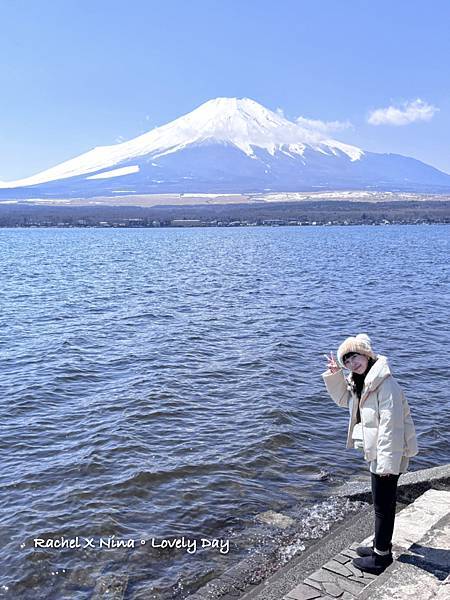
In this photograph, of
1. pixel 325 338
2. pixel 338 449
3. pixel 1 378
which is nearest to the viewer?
pixel 338 449

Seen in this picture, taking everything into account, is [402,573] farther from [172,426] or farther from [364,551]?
[172,426]

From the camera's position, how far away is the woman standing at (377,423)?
17.7ft

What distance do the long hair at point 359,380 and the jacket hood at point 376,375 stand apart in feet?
0.44

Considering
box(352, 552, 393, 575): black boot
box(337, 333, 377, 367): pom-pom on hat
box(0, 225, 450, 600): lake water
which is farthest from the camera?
box(0, 225, 450, 600): lake water

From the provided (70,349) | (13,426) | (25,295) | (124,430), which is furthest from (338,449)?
(25,295)

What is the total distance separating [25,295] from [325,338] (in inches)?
808

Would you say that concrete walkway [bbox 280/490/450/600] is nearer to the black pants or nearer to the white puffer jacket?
the black pants

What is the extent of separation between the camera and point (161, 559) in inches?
289

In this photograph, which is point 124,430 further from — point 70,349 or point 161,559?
point 70,349

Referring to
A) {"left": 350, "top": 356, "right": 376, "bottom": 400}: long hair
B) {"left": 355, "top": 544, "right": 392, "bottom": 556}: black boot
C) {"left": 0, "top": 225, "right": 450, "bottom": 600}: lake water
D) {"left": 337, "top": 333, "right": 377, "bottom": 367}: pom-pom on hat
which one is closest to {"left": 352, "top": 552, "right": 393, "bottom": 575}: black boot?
{"left": 355, "top": 544, "right": 392, "bottom": 556}: black boot

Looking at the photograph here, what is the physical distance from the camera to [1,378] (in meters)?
15.5

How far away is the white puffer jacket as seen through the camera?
537 centimetres

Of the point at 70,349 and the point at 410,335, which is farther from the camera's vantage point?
the point at 410,335

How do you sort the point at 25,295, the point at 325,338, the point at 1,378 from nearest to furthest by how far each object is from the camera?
the point at 1,378, the point at 325,338, the point at 25,295
